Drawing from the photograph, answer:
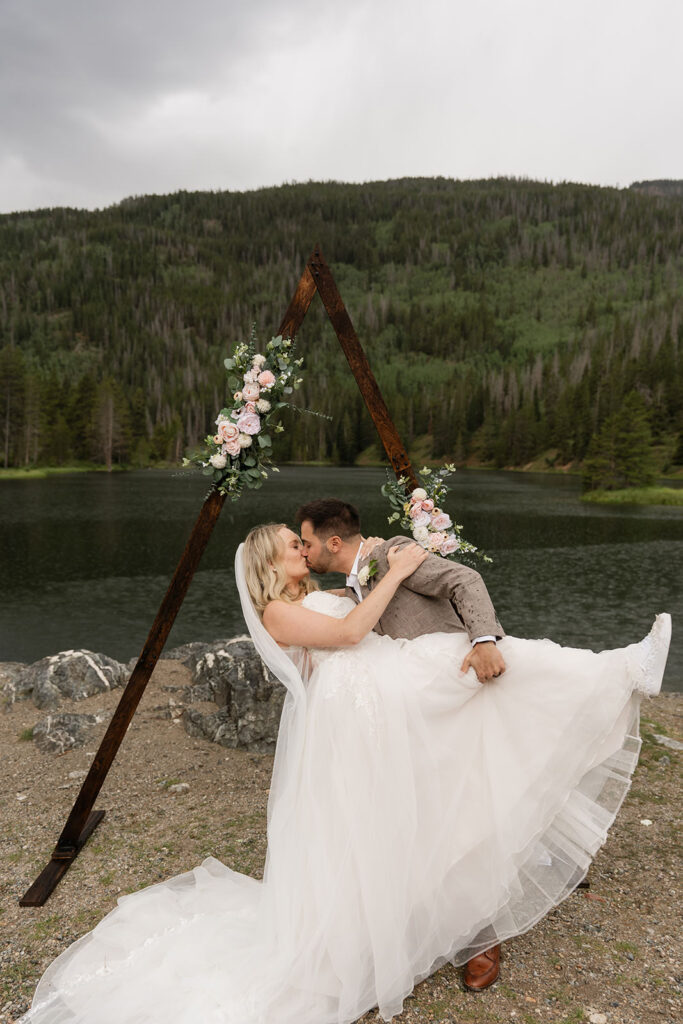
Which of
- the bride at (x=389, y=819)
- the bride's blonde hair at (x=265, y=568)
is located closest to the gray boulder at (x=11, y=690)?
the bride at (x=389, y=819)

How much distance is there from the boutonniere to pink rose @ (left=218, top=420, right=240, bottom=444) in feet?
5.18

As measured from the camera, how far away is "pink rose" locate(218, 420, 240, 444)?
483cm

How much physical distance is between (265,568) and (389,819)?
1533 mm

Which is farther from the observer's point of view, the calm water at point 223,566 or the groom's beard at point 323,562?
the calm water at point 223,566

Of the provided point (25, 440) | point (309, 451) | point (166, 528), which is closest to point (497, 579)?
point (166, 528)

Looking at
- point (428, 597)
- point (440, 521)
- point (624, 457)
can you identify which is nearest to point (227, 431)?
point (440, 521)

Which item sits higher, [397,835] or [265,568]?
[265,568]

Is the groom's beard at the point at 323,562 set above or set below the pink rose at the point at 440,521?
below

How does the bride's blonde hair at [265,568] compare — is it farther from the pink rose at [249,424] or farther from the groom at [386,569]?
the pink rose at [249,424]

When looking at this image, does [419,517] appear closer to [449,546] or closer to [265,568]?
[449,546]

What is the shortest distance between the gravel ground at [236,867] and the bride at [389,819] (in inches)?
13.4

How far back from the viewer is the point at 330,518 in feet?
13.0

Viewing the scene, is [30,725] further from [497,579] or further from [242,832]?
[497,579]

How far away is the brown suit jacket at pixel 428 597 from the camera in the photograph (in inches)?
147
